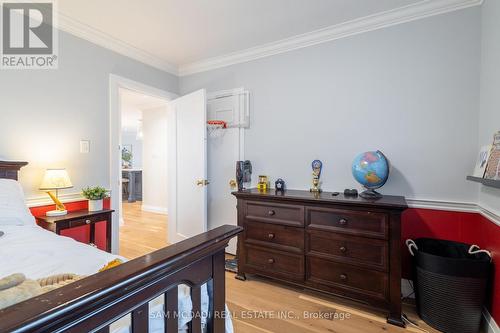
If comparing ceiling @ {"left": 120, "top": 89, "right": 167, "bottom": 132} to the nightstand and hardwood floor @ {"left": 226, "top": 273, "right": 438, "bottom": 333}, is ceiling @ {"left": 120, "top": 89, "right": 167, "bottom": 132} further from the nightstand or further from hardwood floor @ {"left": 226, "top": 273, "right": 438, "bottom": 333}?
hardwood floor @ {"left": 226, "top": 273, "right": 438, "bottom": 333}

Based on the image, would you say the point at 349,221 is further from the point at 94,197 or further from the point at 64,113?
the point at 64,113

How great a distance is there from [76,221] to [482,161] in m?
3.34

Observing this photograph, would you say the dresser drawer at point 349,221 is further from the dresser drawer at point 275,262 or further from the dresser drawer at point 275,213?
the dresser drawer at point 275,262

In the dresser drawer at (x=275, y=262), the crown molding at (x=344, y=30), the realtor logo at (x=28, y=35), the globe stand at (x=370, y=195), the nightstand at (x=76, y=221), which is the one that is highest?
the crown molding at (x=344, y=30)

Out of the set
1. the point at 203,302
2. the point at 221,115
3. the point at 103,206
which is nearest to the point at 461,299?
the point at 203,302

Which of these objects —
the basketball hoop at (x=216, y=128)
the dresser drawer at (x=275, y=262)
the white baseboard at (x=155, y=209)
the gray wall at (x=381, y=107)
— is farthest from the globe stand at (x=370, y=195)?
the white baseboard at (x=155, y=209)

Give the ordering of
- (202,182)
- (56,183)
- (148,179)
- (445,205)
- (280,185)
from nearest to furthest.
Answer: (445,205) → (56,183) → (280,185) → (202,182) → (148,179)

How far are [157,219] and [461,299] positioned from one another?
15.2 feet

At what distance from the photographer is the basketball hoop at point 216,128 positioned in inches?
121

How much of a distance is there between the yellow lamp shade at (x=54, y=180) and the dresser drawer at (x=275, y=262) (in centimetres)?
180

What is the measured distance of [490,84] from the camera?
5.69 feet

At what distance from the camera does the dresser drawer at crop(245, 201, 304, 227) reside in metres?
2.13

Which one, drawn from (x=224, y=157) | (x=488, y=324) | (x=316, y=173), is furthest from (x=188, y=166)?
(x=488, y=324)

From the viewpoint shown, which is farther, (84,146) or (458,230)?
(84,146)
